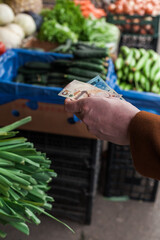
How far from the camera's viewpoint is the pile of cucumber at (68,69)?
2059mm

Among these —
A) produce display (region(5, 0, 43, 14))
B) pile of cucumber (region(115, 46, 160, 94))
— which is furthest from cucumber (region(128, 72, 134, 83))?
produce display (region(5, 0, 43, 14))

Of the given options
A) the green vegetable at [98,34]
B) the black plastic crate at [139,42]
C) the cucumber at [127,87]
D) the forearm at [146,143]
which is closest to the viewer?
the forearm at [146,143]

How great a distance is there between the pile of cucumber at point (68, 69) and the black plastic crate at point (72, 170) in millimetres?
425

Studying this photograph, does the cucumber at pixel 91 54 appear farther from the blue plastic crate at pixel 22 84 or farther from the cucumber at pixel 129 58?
the cucumber at pixel 129 58

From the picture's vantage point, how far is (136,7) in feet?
13.5

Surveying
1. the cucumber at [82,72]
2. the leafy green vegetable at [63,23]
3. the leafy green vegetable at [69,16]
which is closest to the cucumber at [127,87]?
the cucumber at [82,72]

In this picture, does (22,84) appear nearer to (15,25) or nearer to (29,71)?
(29,71)

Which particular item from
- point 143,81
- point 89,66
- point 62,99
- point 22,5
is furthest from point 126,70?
point 22,5

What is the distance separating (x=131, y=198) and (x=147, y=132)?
6.50ft

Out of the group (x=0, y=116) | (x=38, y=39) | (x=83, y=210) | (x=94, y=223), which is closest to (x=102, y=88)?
(x=0, y=116)

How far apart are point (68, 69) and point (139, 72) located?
2.22 feet

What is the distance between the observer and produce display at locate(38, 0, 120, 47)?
10.6 ft

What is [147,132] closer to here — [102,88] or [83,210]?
[102,88]

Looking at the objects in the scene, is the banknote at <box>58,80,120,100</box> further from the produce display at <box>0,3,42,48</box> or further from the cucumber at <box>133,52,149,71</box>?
the produce display at <box>0,3,42,48</box>
